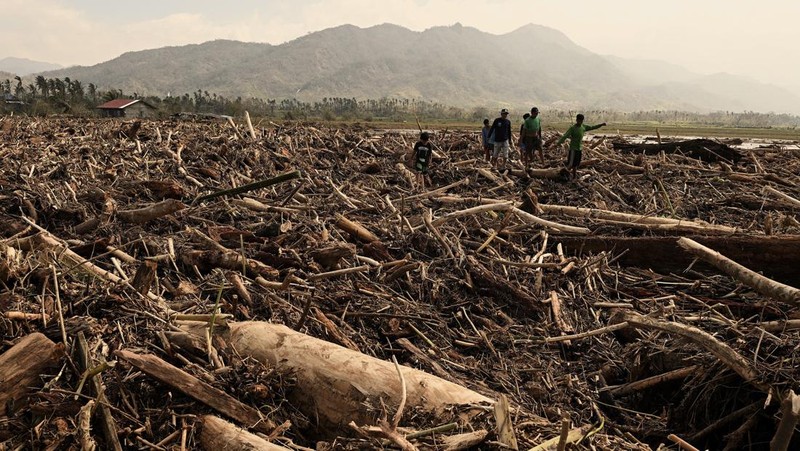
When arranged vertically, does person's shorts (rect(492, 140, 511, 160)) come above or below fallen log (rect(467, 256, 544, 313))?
above

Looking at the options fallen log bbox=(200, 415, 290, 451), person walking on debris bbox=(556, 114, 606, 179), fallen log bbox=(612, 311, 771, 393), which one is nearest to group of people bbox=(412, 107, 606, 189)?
person walking on debris bbox=(556, 114, 606, 179)

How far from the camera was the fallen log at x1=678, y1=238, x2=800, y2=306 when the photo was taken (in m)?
4.29

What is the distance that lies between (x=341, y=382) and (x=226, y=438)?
775 mm

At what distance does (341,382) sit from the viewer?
3.36 meters

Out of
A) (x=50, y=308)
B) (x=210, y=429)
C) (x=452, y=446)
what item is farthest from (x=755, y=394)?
(x=50, y=308)

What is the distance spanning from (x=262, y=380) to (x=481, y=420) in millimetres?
1561

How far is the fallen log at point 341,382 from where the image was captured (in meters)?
3.15

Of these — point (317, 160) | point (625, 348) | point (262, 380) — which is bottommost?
point (625, 348)

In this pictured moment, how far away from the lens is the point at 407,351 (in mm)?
4637

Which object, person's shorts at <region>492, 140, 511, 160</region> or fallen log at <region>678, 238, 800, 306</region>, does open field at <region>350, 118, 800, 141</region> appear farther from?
fallen log at <region>678, 238, 800, 306</region>

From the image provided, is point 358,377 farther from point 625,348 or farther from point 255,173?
point 255,173

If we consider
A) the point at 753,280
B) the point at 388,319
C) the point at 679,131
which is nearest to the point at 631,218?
the point at 753,280

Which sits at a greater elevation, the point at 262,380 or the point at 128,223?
the point at 128,223

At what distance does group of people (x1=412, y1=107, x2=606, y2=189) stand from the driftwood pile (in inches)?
63.5
